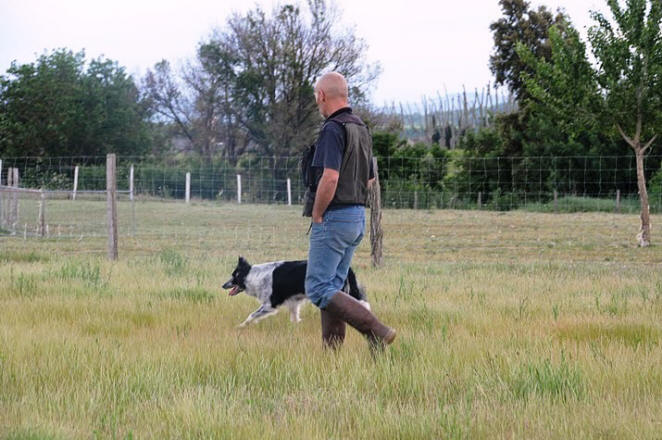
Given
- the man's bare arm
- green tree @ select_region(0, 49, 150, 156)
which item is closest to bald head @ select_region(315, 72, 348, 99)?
the man's bare arm

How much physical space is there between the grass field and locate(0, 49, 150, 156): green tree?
4006 centimetres

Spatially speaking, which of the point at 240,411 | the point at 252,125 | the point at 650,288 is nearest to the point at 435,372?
the point at 240,411

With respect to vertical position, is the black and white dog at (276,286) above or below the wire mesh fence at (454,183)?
below

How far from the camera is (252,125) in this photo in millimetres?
49781

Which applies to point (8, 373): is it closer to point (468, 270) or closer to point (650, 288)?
point (650, 288)

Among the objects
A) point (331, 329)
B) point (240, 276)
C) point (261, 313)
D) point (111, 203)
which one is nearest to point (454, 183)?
point (111, 203)

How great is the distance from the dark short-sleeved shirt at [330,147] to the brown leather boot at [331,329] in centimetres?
111

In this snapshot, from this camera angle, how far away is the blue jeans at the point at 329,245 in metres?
4.99

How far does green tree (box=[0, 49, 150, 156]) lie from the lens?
4709 centimetres

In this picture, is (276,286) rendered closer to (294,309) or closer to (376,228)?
(294,309)

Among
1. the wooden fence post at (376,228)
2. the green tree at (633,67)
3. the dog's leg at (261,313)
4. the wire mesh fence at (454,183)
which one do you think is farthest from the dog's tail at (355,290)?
the wire mesh fence at (454,183)

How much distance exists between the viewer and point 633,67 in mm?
16203

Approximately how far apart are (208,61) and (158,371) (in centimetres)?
4828

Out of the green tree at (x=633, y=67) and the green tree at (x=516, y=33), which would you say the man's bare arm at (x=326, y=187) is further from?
the green tree at (x=516, y=33)
